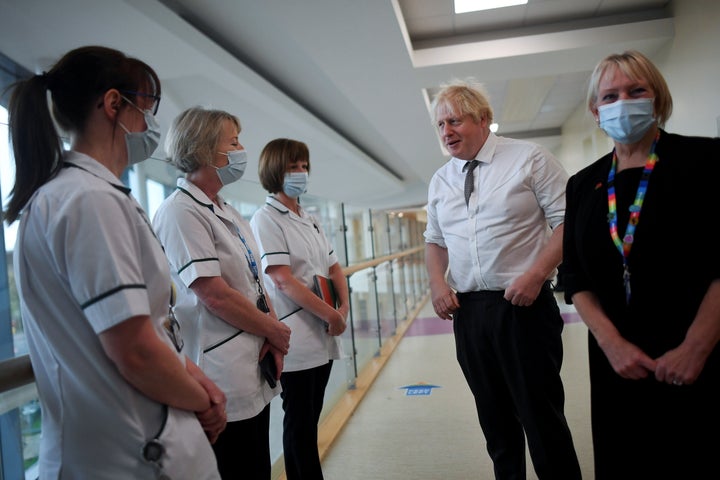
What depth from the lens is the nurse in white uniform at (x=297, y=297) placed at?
6.73 ft

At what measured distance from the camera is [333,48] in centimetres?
470

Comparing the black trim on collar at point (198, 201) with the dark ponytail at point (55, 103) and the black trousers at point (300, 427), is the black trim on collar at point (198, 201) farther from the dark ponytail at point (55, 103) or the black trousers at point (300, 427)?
the black trousers at point (300, 427)

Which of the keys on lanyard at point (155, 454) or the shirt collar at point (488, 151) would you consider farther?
the shirt collar at point (488, 151)

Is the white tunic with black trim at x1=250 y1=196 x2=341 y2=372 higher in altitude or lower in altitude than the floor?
higher

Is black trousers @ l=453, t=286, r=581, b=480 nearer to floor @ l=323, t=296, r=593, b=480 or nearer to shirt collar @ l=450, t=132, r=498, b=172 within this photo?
shirt collar @ l=450, t=132, r=498, b=172

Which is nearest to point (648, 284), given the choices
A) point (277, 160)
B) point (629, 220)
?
point (629, 220)

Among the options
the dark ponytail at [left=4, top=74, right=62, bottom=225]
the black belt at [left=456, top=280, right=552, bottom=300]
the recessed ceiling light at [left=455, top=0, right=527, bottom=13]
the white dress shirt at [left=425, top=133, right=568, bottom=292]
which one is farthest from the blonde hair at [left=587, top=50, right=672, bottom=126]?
the recessed ceiling light at [left=455, top=0, right=527, bottom=13]

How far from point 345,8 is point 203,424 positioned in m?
3.62

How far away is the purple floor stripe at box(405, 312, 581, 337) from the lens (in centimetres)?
626

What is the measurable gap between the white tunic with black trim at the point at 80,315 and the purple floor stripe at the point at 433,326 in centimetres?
559

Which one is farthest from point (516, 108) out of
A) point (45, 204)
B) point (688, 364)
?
point (45, 204)

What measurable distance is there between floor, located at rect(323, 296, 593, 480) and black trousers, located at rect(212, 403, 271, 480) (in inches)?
45.4

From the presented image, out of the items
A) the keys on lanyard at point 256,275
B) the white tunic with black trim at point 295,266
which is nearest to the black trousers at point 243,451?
the keys on lanyard at point 256,275

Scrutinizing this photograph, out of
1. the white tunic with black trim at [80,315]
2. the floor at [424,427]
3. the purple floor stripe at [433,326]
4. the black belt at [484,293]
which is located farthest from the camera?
the purple floor stripe at [433,326]
